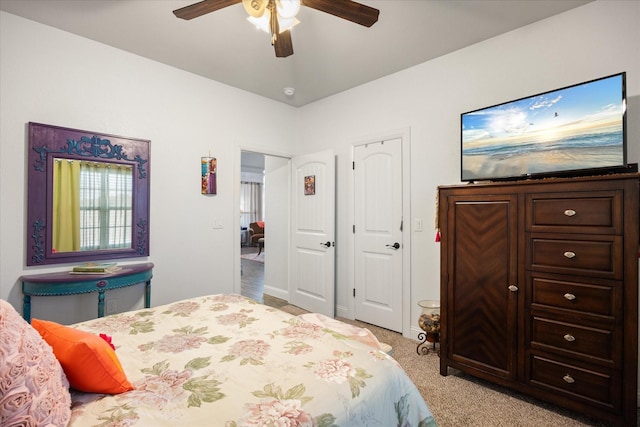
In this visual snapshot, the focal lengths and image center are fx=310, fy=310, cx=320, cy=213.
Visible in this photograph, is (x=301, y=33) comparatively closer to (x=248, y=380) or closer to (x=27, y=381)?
(x=248, y=380)

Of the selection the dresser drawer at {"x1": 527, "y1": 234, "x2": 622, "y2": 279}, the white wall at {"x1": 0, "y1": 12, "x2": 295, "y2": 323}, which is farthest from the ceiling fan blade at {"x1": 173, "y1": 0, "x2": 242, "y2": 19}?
the dresser drawer at {"x1": 527, "y1": 234, "x2": 622, "y2": 279}

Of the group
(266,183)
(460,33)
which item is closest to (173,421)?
(460,33)

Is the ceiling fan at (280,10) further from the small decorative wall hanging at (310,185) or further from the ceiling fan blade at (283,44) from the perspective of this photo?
the small decorative wall hanging at (310,185)

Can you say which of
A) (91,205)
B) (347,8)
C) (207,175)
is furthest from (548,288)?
(91,205)

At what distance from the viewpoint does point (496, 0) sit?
7.17 ft

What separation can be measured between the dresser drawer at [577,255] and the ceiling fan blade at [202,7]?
2.34 meters

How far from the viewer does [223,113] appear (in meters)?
3.60

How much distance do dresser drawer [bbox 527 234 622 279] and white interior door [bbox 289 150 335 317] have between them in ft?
7.03

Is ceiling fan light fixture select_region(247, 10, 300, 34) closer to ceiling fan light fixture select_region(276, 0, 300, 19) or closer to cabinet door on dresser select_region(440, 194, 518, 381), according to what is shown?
ceiling fan light fixture select_region(276, 0, 300, 19)

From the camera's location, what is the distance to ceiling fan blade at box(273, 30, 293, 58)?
73.0 inches

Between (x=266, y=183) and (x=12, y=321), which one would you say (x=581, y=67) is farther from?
(x=266, y=183)

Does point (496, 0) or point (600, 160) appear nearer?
point (600, 160)

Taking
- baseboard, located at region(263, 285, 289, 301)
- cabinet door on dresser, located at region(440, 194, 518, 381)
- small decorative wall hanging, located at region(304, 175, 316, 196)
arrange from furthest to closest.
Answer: baseboard, located at region(263, 285, 289, 301)
small decorative wall hanging, located at region(304, 175, 316, 196)
cabinet door on dresser, located at region(440, 194, 518, 381)

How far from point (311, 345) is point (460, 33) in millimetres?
2706
